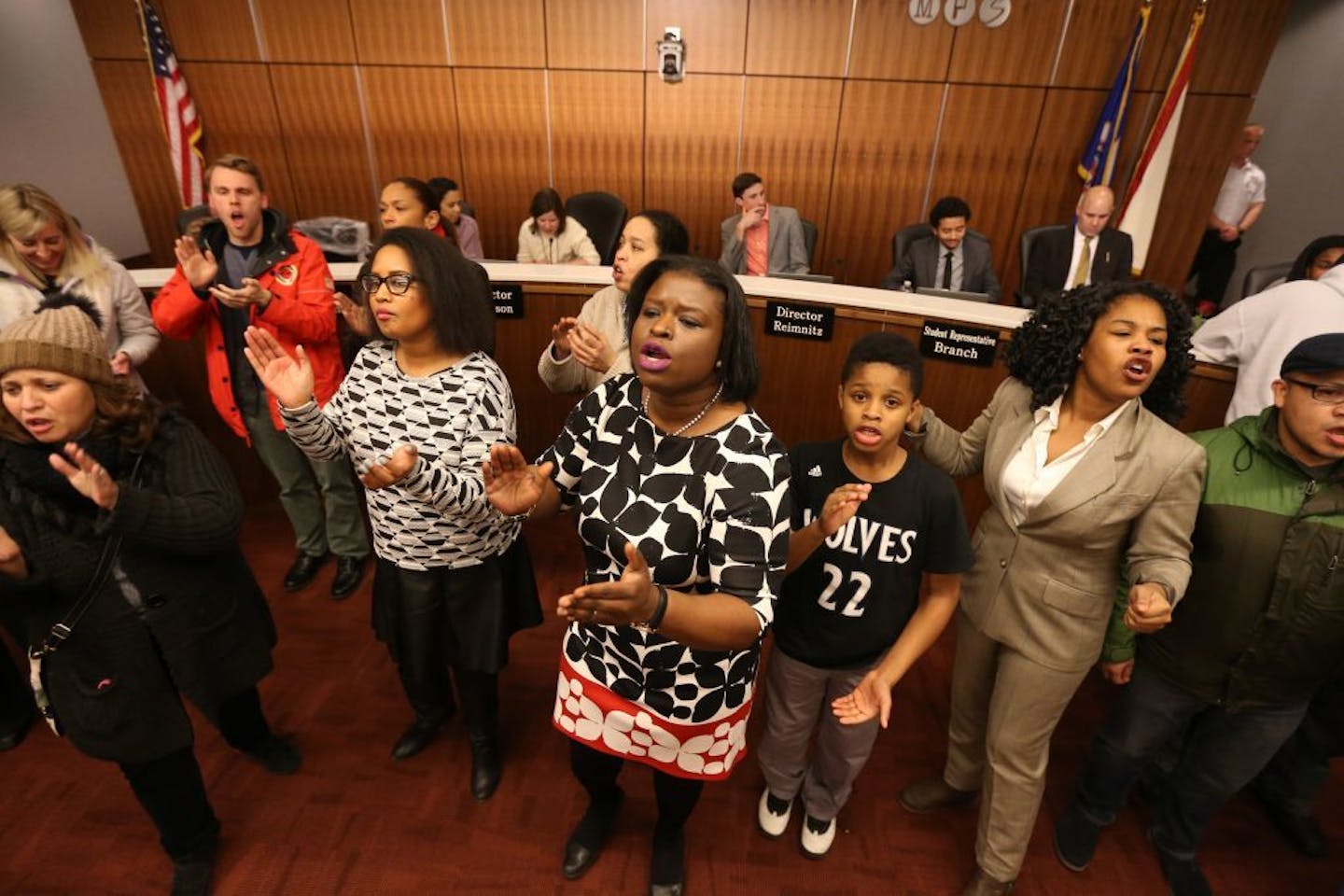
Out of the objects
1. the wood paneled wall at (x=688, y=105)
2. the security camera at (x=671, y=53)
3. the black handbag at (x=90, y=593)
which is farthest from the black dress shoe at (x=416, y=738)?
the security camera at (x=671, y=53)

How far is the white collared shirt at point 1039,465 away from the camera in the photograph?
4.69 ft

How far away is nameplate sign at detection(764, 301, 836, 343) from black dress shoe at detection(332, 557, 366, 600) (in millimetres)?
2092

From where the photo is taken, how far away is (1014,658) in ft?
5.19

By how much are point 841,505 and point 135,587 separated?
149 centimetres

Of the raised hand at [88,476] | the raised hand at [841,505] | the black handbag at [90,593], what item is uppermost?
the raised hand at [88,476]

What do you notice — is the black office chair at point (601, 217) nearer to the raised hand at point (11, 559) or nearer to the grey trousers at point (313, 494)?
the grey trousers at point (313, 494)

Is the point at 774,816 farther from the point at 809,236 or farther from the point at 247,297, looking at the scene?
the point at 809,236

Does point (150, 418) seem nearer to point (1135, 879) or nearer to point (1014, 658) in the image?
point (1014, 658)

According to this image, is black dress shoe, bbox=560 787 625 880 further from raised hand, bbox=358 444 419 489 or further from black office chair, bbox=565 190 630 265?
black office chair, bbox=565 190 630 265

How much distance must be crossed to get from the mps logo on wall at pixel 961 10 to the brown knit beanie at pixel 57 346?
568 cm

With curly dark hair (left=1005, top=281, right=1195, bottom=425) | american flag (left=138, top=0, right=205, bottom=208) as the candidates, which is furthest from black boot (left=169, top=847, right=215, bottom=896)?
→ american flag (left=138, top=0, right=205, bottom=208)

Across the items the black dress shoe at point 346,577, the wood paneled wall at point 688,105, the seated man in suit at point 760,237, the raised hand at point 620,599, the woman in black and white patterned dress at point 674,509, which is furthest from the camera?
the wood paneled wall at point 688,105

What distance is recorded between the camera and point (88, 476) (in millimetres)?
1182

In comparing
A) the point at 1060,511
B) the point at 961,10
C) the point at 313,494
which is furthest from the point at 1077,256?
the point at 313,494
